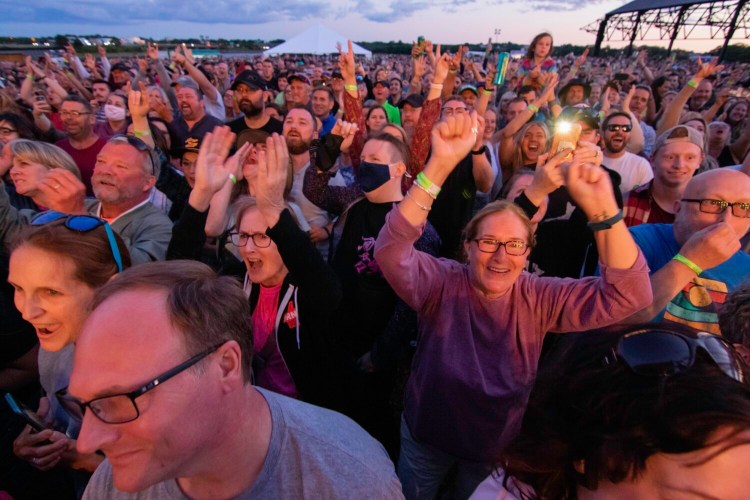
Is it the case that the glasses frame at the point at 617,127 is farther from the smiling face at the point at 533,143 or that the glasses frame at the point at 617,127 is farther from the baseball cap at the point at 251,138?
the baseball cap at the point at 251,138

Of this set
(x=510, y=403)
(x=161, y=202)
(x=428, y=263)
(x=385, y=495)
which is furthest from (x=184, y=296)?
(x=161, y=202)

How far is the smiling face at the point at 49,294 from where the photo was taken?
1561 mm

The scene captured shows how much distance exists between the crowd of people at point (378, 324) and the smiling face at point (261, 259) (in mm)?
12

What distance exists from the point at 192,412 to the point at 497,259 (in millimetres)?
1286

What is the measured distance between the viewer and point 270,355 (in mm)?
1991

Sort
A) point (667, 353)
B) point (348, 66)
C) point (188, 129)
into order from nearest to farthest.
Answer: point (667, 353)
point (348, 66)
point (188, 129)

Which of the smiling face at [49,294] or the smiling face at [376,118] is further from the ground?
the smiling face at [376,118]

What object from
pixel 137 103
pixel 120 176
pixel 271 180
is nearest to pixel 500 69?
pixel 137 103

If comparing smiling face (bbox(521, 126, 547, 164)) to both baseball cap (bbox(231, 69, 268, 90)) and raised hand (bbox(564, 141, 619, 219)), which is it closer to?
raised hand (bbox(564, 141, 619, 219))

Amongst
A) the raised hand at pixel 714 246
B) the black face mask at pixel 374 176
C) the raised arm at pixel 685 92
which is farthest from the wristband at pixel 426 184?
the raised arm at pixel 685 92

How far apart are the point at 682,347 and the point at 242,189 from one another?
9.64 ft

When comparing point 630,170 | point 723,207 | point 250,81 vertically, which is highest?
point 250,81

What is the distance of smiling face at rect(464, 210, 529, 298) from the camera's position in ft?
5.56

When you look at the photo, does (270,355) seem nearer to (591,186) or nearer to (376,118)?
(591,186)
